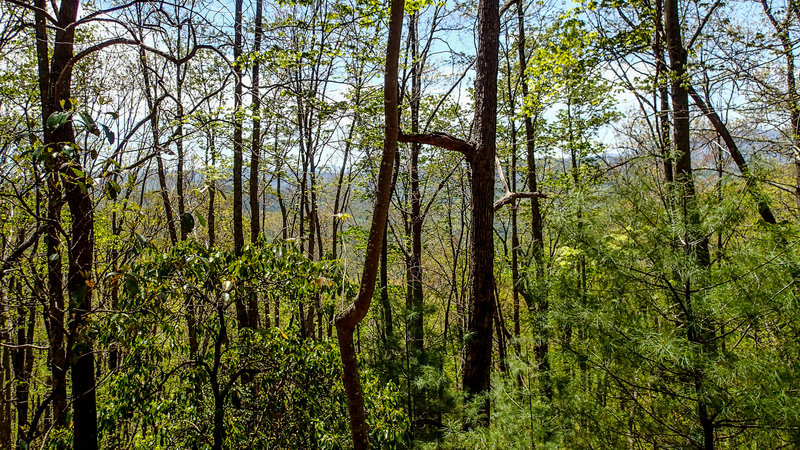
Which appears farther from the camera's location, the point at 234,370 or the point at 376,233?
the point at 234,370

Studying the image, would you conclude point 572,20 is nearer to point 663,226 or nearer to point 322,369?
point 663,226

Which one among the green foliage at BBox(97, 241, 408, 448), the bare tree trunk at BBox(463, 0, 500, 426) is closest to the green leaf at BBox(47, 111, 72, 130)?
the green foliage at BBox(97, 241, 408, 448)

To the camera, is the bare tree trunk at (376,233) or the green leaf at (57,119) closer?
the green leaf at (57,119)

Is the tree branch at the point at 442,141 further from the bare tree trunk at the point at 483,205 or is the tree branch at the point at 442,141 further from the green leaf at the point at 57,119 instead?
the green leaf at the point at 57,119

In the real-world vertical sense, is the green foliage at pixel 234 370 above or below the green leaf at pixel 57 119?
below

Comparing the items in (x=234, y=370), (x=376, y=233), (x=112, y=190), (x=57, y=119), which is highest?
(x=57, y=119)

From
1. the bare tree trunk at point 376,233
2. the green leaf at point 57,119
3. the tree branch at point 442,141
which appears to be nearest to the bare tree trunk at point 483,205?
the tree branch at point 442,141

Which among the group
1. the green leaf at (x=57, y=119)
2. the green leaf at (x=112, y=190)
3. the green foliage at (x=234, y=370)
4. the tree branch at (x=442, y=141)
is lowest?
the green foliage at (x=234, y=370)

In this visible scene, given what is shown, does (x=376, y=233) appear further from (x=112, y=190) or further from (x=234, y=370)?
(x=234, y=370)

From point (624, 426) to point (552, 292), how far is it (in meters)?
1.03

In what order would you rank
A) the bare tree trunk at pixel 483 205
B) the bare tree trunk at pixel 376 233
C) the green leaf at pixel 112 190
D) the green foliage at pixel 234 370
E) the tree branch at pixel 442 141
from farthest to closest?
the bare tree trunk at pixel 483 205
the tree branch at pixel 442 141
the green foliage at pixel 234 370
the bare tree trunk at pixel 376 233
the green leaf at pixel 112 190

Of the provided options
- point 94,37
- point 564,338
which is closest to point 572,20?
point 564,338

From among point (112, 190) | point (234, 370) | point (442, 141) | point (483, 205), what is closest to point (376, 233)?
point (112, 190)

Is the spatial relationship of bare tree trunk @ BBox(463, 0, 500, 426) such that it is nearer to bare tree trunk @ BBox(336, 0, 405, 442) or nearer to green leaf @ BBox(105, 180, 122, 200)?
bare tree trunk @ BBox(336, 0, 405, 442)
